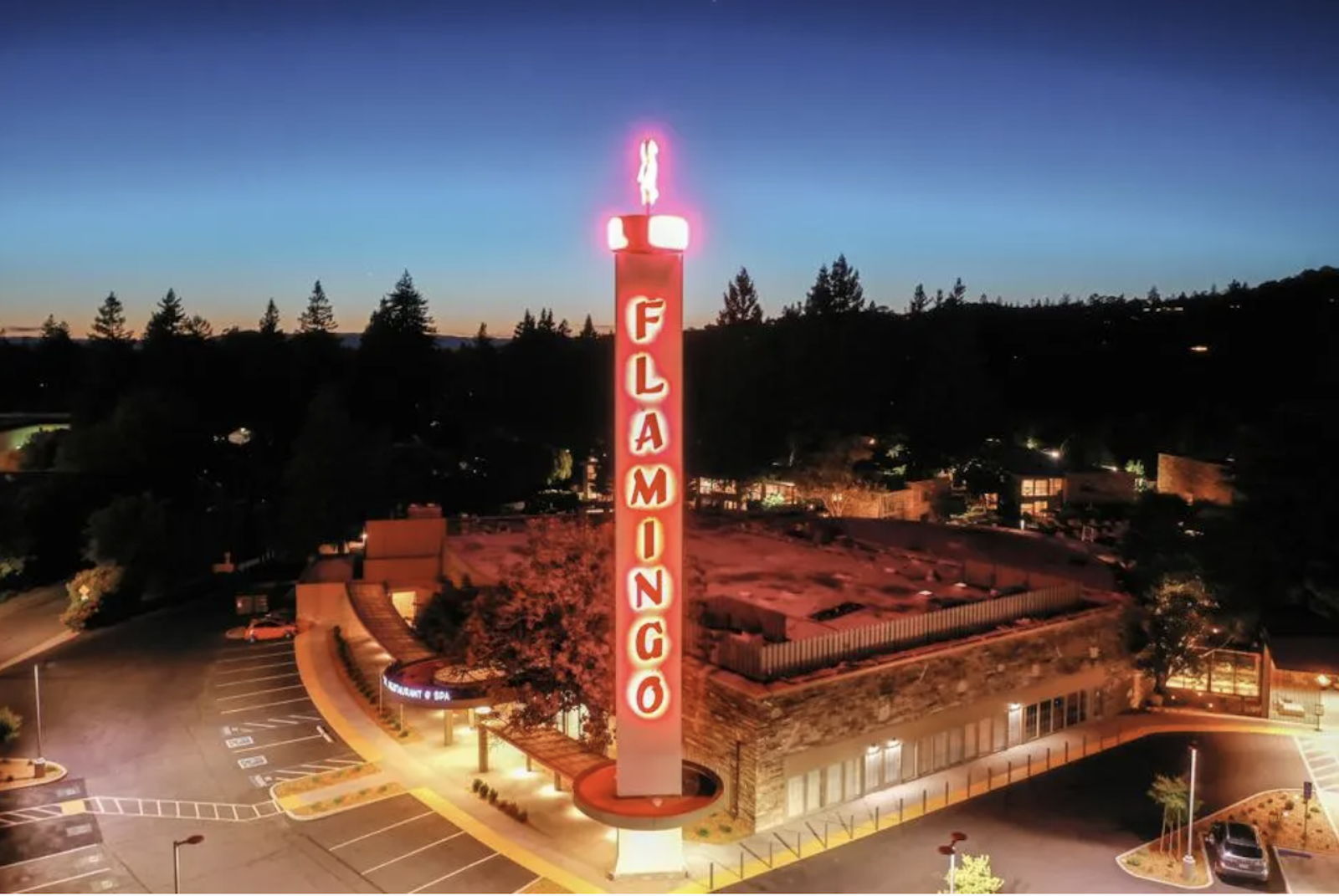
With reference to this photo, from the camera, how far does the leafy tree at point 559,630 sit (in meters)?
27.5

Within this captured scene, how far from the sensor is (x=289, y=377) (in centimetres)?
10562

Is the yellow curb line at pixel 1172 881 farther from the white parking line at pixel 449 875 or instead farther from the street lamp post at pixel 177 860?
the street lamp post at pixel 177 860

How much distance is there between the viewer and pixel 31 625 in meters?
50.3

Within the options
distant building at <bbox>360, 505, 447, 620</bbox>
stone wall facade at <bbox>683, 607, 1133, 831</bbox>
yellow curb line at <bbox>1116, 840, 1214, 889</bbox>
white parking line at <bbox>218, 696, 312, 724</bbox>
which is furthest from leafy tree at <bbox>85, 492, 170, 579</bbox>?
yellow curb line at <bbox>1116, 840, 1214, 889</bbox>

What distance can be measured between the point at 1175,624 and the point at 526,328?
357ft

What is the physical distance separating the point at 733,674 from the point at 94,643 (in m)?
33.3

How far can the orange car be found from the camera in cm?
4544

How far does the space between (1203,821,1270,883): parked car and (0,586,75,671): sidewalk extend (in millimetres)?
44648

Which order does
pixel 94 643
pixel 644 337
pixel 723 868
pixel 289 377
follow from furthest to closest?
pixel 289 377 → pixel 94 643 → pixel 723 868 → pixel 644 337

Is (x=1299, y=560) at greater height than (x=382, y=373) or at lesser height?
lesser

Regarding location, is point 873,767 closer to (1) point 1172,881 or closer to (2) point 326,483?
(1) point 1172,881

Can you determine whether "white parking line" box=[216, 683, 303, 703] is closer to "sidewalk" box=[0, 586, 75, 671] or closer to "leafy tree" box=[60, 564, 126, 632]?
"sidewalk" box=[0, 586, 75, 671]

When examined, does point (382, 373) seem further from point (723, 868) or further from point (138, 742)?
point (723, 868)

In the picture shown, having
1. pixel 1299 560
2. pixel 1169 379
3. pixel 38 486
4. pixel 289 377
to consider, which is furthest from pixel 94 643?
pixel 1169 379
